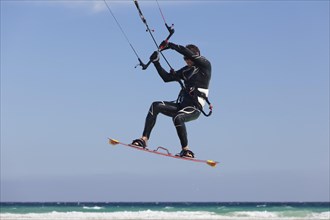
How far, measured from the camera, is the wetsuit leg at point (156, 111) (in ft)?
50.5

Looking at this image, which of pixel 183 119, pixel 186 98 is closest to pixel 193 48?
pixel 186 98

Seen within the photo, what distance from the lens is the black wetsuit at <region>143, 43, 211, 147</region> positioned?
605 inches

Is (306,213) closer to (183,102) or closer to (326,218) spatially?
(326,218)

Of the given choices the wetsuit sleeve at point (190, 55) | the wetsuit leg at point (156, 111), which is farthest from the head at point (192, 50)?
the wetsuit leg at point (156, 111)

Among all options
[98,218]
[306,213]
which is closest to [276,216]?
[306,213]

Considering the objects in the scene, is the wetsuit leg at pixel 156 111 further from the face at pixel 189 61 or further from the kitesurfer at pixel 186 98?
the face at pixel 189 61

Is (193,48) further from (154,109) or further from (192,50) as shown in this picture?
(154,109)

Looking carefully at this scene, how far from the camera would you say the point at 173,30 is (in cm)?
1450

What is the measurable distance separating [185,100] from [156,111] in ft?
2.23

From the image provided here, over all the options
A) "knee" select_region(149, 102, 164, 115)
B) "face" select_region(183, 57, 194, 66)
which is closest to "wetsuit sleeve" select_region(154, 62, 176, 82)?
"face" select_region(183, 57, 194, 66)

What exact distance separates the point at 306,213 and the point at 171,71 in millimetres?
61950

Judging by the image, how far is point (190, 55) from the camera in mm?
15062

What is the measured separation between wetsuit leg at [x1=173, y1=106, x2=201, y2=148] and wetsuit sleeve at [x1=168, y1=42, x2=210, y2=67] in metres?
0.99

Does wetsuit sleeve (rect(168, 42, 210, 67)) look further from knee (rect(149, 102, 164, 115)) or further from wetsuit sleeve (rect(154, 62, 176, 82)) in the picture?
knee (rect(149, 102, 164, 115))
